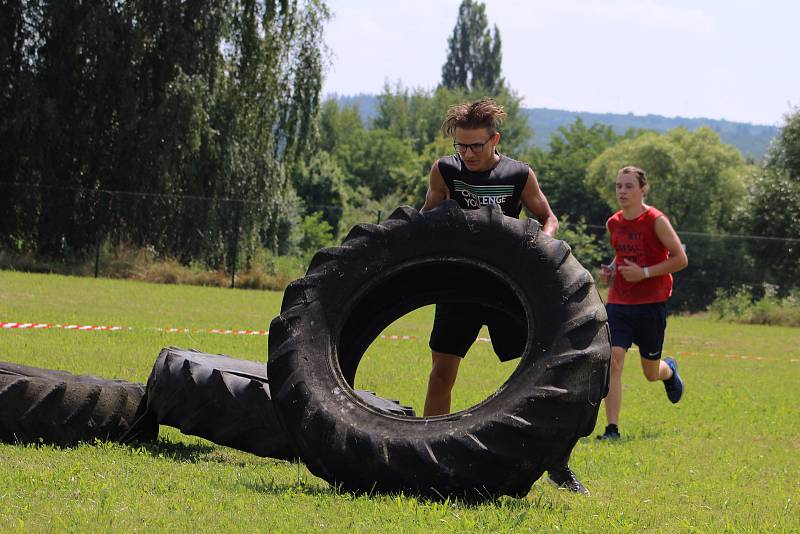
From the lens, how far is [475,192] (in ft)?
19.8

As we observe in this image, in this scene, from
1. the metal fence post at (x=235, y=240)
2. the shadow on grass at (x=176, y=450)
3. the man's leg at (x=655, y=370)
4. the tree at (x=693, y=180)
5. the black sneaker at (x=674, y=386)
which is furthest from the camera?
the tree at (x=693, y=180)

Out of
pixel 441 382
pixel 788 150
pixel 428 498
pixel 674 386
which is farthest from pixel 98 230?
pixel 788 150

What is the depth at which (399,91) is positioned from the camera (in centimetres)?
10850

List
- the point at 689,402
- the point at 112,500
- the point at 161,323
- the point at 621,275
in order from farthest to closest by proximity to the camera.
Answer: the point at 161,323 < the point at 689,402 < the point at 621,275 < the point at 112,500

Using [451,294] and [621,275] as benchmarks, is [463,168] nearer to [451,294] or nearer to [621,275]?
[451,294]

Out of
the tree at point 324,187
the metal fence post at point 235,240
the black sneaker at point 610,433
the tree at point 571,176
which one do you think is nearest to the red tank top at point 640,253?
the black sneaker at point 610,433

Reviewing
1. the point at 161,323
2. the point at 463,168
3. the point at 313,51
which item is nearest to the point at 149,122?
the point at 313,51

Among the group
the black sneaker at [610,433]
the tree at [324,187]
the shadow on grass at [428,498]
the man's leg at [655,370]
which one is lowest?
the tree at [324,187]

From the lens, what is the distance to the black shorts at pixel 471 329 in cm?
614

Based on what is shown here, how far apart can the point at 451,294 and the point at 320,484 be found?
1.42 meters

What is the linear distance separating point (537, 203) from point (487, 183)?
1.12 ft

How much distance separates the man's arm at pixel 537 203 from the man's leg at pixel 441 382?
929mm

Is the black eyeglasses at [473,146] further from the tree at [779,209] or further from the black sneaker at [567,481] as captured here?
the tree at [779,209]

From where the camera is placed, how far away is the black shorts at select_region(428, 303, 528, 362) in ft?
20.1
